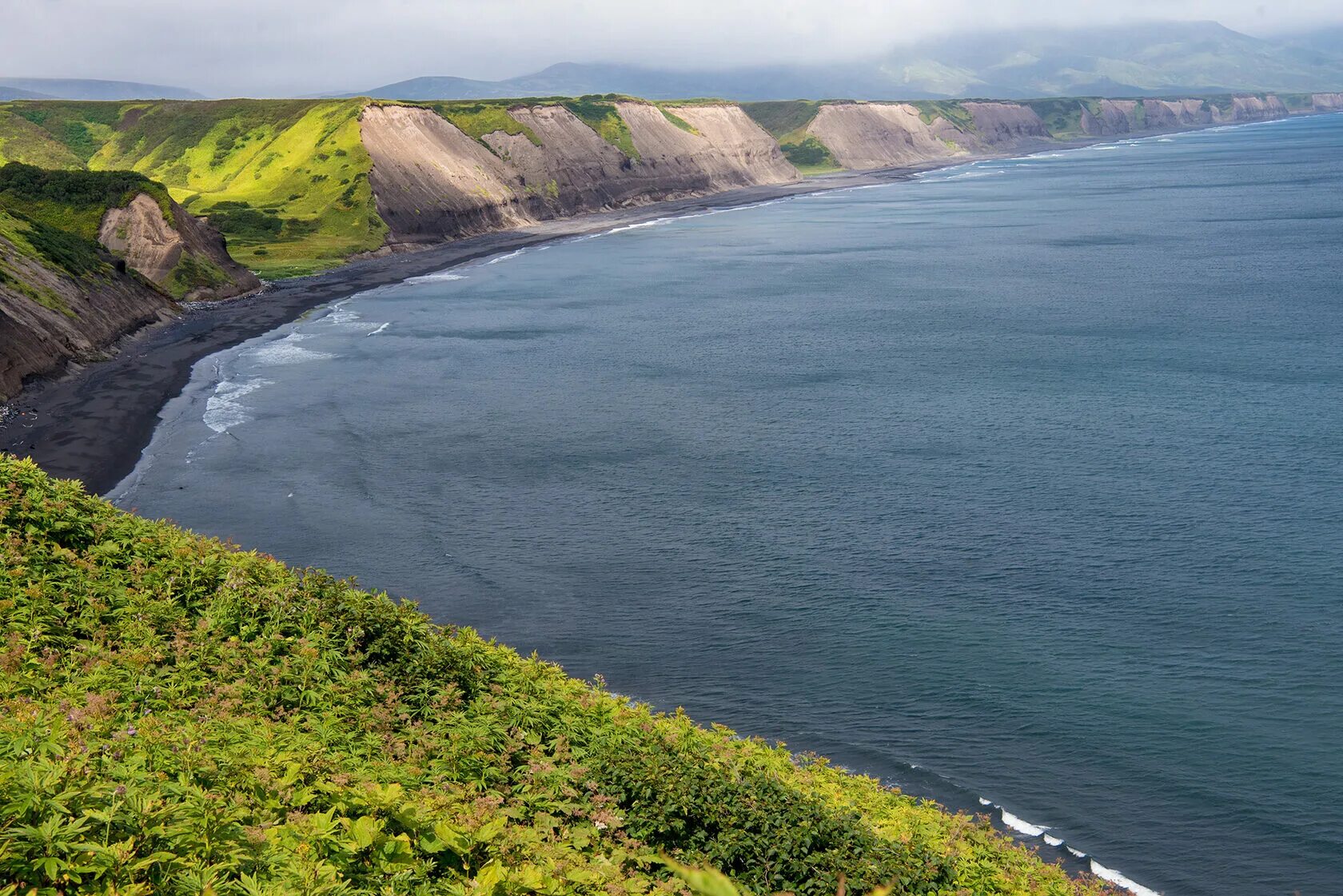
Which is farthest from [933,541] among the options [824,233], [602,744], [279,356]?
[824,233]

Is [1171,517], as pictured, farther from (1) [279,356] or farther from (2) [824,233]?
(2) [824,233]

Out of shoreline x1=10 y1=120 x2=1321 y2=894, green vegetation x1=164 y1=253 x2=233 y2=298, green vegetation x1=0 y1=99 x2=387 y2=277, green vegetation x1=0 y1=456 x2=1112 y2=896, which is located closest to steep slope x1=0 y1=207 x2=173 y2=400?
shoreline x1=10 y1=120 x2=1321 y2=894

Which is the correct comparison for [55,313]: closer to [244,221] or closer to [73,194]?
[73,194]

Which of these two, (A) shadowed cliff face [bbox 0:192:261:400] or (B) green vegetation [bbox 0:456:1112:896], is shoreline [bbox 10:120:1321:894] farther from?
(B) green vegetation [bbox 0:456:1112:896]

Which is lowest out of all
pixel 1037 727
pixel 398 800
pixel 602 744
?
pixel 1037 727

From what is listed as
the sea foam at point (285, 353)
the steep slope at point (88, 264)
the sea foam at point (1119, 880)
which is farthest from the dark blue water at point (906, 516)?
the steep slope at point (88, 264)

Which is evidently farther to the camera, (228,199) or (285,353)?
(228,199)

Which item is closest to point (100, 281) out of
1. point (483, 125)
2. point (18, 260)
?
point (18, 260)
